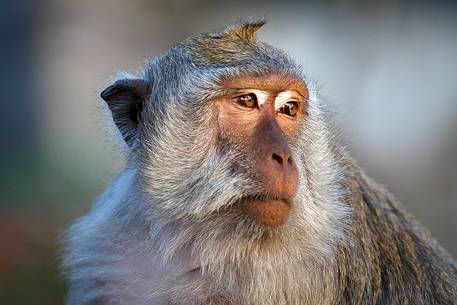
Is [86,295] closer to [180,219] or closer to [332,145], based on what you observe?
[180,219]

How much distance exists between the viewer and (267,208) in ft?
18.1

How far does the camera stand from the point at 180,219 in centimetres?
583

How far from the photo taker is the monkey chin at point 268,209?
5.51 meters

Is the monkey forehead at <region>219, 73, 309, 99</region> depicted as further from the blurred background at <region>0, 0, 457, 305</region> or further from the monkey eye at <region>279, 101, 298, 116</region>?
the blurred background at <region>0, 0, 457, 305</region>

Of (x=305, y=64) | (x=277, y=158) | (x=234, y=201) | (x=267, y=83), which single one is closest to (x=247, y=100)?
(x=267, y=83)

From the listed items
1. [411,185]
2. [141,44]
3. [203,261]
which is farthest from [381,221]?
[141,44]

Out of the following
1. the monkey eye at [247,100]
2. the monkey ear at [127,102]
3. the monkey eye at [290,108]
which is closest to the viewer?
the monkey eye at [247,100]

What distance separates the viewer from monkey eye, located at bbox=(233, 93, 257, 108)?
18.9 feet

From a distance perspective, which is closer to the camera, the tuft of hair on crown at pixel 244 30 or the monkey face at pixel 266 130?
the monkey face at pixel 266 130

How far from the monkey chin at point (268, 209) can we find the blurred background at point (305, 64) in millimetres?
9077

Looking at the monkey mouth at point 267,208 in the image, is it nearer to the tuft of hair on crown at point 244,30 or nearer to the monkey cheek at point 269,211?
the monkey cheek at point 269,211

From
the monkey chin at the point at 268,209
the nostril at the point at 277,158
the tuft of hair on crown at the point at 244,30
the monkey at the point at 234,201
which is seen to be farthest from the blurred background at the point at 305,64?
the nostril at the point at 277,158

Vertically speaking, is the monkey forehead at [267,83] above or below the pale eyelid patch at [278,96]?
above

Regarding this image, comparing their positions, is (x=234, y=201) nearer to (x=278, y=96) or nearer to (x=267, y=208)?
(x=267, y=208)
